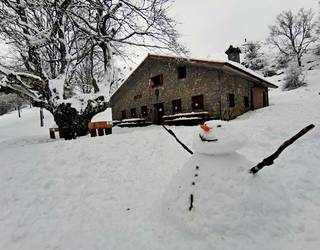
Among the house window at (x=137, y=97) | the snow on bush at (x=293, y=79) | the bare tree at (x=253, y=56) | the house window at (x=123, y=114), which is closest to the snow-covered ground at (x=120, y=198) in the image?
the house window at (x=137, y=97)

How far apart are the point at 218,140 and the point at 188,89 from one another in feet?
43.3

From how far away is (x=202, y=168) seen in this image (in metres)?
3.12

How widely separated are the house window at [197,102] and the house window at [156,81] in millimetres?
3558

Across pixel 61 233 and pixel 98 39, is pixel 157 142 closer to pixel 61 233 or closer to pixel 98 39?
pixel 61 233

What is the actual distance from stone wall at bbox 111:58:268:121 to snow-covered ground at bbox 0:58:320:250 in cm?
798

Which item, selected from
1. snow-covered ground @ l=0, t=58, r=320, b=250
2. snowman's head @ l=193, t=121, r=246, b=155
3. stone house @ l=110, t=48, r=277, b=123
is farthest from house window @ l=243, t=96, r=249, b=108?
snowman's head @ l=193, t=121, r=246, b=155

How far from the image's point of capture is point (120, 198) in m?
4.09

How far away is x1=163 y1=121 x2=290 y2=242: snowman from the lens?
2789 millimetres

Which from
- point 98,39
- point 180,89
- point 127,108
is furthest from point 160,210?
point 127,108

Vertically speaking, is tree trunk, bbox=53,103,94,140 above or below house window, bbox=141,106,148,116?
below

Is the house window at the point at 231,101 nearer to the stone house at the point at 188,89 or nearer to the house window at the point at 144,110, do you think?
the stone house at the point at 188,89

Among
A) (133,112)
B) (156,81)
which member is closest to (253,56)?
(156,81)

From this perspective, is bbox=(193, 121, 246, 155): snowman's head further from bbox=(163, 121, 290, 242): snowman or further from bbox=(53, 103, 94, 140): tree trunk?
bbox=(53, 103, 94, 140): tree trunk

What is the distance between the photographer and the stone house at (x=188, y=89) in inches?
567
